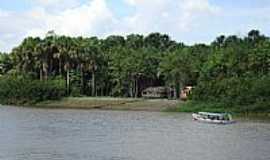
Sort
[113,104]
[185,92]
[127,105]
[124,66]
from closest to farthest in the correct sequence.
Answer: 1. [127,105]
2. [113,104]
3. [185,92]
4. [124,66]

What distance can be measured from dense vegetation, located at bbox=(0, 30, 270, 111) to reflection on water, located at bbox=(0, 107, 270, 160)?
102 ft

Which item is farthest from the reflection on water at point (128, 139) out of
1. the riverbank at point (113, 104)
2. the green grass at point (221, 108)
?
the riverbank at point (113, 104)

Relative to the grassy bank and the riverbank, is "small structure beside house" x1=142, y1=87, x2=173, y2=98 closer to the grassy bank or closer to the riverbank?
the riverbank

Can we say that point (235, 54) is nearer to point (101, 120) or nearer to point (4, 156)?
point (101, 120)

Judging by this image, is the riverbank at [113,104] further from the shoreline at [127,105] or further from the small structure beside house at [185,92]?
the small structure beside house at [185,92]

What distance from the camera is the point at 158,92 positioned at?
11638 cm

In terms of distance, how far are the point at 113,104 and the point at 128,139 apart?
48311mm

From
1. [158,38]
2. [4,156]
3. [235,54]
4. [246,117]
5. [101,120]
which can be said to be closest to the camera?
[4,156]

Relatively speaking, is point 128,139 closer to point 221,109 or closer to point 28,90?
point 221,109

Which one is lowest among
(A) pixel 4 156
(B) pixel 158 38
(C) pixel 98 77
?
(A) pixel 4 156

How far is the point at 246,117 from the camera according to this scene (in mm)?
83188

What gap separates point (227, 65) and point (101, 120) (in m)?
37.8

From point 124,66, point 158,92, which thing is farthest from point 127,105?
point 158,92

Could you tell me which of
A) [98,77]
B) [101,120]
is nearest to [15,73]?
[98,77]
